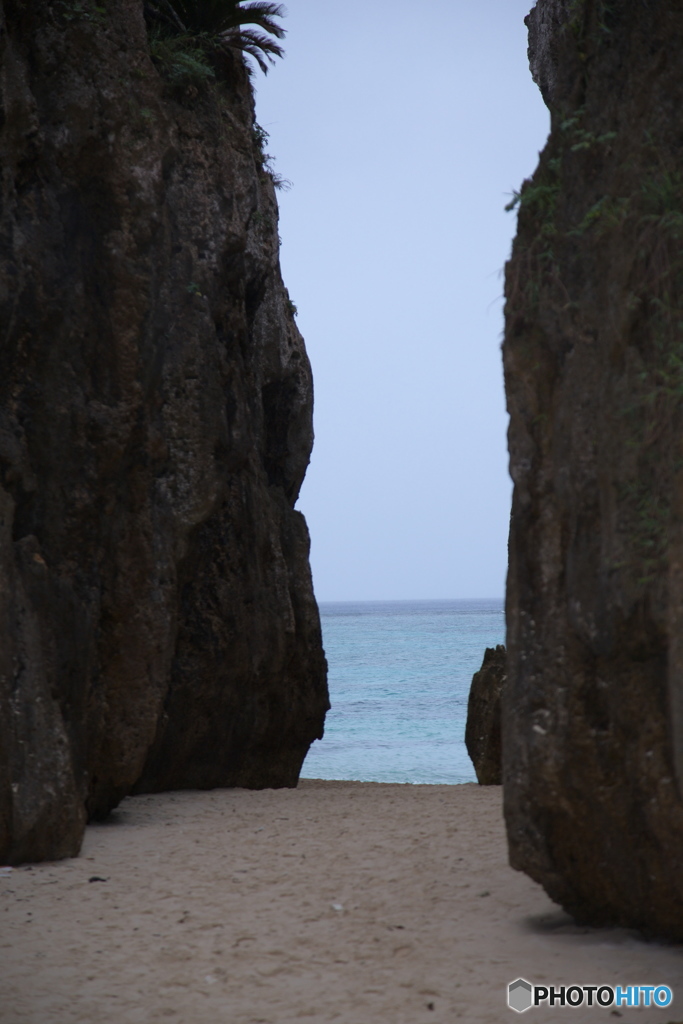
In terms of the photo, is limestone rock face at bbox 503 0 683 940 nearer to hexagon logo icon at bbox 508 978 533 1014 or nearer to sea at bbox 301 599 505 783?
hexagon logo icon at bbox 508 978 533 1014

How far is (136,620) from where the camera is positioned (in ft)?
28.3

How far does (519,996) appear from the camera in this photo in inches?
169

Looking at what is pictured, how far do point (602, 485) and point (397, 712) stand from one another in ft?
93.1

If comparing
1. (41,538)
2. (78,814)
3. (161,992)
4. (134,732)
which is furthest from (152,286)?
(161,992)

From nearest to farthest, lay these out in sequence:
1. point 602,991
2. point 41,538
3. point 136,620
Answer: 1. point 602,991
2. point 41,538
3. point 136,620

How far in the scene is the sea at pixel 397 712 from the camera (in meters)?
22.8

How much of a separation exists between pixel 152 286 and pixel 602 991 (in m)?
7.03

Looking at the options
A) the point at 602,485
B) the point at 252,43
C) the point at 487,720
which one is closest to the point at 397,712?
the point at 487,720

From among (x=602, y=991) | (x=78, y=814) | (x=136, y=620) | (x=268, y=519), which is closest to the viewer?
(x=602, y=991)

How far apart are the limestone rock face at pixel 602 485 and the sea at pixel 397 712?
16569mm

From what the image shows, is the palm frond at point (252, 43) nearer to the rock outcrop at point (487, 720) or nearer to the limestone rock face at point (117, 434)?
the limestone rock face at point (117, 434)

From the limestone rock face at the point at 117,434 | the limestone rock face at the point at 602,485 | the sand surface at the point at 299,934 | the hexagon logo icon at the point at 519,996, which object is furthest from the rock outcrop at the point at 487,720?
the hexagon logo icon at the point at 519,996

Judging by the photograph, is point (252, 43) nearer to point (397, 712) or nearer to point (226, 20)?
point (226, 20)

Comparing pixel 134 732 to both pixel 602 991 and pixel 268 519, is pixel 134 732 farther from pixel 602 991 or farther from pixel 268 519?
pixel 602 991
